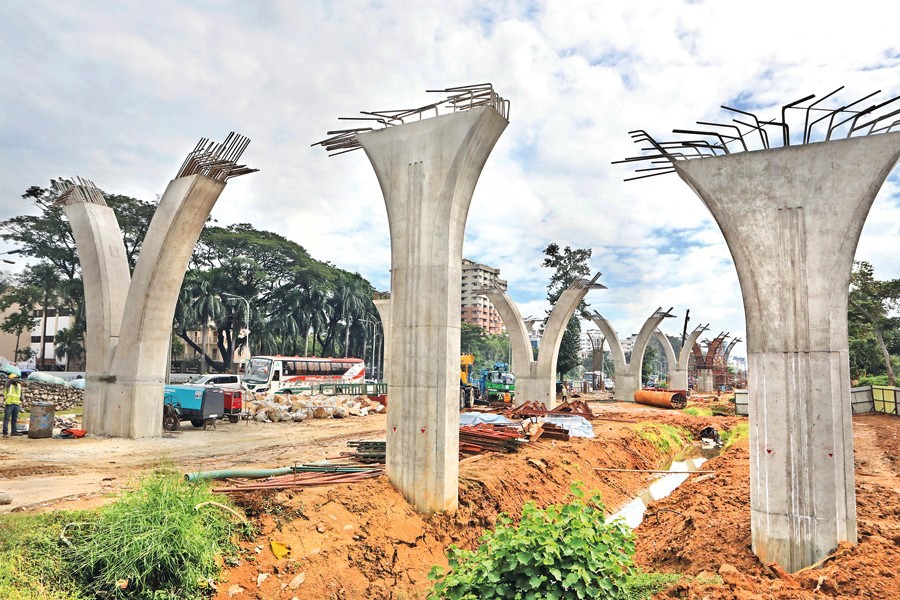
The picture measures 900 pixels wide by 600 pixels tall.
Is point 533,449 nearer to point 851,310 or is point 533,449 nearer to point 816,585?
point 816,585

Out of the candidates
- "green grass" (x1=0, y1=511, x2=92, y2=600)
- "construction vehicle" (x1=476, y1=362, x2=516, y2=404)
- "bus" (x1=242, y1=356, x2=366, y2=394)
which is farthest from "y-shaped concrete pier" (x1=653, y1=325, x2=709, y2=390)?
"green grass" (x1=0, y1=511, x2=92, y2=600)

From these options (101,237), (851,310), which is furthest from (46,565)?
(851,310)

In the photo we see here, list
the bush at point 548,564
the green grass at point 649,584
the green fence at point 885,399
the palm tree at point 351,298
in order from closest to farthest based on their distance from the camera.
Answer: the bush at point 548,564 → the green grass at point 649,584 → the green fence at point 885,399 → the palm tree at point 351,298

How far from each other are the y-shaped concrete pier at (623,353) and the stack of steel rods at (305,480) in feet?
91.6

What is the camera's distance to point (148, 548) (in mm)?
5418

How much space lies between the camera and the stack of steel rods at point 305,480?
7648mm

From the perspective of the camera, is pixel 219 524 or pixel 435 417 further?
pixel 435 417

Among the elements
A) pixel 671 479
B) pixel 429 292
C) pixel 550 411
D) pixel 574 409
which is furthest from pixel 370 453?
pixel 574 409

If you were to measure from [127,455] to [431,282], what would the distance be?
28.2ft

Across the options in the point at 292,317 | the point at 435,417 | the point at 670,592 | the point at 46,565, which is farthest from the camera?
the point at 292,317

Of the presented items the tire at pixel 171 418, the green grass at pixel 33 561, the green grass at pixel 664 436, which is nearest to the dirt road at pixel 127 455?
the tire at pixel 171 418

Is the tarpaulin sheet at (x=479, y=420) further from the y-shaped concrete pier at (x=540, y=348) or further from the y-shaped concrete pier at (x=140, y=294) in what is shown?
the y-shaped concrete pier at (x=540, y=348)

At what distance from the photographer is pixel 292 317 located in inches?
1929

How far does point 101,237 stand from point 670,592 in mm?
16148
